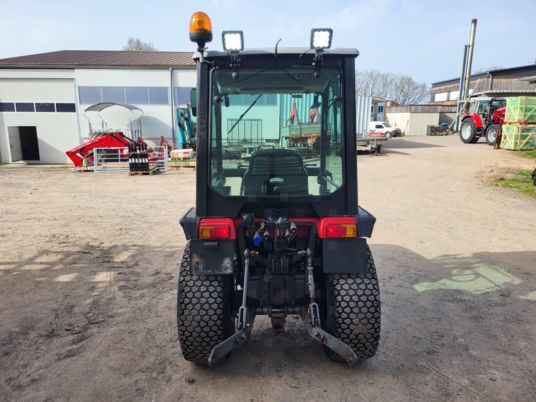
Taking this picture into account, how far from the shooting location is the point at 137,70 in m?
20.4

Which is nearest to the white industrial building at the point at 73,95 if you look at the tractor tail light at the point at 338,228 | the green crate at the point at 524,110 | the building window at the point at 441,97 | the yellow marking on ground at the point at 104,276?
the green crate at the point at 524,110

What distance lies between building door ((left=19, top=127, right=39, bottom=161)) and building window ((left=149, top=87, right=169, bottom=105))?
7.01 meters

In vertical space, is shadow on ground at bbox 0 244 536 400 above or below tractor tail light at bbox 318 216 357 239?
below

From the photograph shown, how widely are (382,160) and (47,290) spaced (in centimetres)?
1460

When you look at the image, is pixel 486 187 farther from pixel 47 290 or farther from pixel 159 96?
pixel 159 96

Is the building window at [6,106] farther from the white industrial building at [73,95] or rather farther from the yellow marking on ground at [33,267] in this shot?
the yellow marking on ground at [33,267]

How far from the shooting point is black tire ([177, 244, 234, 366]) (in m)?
2.67

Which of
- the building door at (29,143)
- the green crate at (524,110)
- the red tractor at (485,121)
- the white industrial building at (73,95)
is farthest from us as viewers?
the building door at (29,143)

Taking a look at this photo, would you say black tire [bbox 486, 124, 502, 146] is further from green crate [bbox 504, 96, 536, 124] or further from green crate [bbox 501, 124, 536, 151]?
green crate [bbox 504, 96, 536, 124]

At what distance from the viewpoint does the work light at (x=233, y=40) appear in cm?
242

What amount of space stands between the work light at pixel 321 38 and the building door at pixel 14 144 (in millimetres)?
23169

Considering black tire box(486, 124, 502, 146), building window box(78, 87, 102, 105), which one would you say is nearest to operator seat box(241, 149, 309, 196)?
black tire box(486, 124, 502, 146)

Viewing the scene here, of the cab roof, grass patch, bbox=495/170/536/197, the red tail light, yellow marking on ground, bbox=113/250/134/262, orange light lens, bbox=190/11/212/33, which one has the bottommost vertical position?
yellow marking on ground, bbox=113/250/134/262

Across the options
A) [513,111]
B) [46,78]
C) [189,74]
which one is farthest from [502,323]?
[46,78]
